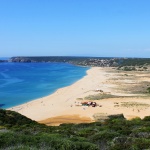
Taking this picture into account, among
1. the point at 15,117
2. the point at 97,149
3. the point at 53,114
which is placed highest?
the point at 97,149

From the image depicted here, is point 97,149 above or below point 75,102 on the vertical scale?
above

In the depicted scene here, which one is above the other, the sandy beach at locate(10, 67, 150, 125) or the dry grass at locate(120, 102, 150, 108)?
the dry grass at locate(120, 102, 150, 108)

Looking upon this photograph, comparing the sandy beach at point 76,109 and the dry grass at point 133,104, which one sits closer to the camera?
the sandy beach at point 76,109

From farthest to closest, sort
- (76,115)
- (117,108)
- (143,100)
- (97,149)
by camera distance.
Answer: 1. (143,100)
2. (117,108)
3. (76,115)
4. (97,149)

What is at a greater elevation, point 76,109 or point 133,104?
point 133,104

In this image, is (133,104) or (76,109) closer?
(76,109)

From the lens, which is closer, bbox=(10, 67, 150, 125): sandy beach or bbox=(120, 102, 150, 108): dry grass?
bbox=(10, 67, 150, 125): sandy beach

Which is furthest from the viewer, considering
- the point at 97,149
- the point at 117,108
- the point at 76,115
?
the point at 117,108

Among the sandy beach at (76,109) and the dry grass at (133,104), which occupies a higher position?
the dry grass at (133,104)

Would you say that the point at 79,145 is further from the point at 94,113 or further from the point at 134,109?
the point at 134,109

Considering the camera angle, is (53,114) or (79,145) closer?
(79,145)

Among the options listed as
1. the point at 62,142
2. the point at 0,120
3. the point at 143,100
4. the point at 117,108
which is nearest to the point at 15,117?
the point at 0,120
